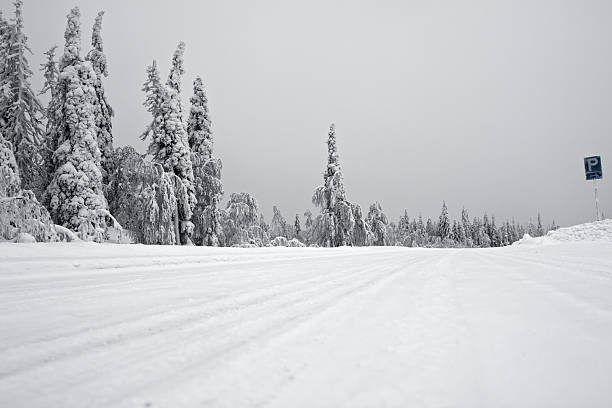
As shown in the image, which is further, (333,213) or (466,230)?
(466,230)

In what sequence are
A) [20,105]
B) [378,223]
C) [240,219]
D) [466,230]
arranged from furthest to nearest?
[466,230]
[378,223]
[240,219]
[20,105]

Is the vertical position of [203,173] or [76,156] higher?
[203,173]

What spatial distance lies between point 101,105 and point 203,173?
671 cm

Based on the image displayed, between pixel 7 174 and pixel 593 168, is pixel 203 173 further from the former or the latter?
pixel 593 168

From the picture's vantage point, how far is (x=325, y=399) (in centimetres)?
74

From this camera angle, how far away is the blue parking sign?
585 inches

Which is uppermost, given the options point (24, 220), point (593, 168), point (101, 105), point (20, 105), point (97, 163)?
point (101, 105)

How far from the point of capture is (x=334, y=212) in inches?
1061

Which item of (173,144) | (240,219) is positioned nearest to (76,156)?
(173,144)

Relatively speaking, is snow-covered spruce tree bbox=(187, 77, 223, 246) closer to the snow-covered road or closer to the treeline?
the treeline

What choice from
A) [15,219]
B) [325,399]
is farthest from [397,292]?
[15,219]

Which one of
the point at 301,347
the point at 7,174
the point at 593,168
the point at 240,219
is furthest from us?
the point at 240,219

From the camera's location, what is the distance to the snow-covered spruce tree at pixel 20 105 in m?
13.2

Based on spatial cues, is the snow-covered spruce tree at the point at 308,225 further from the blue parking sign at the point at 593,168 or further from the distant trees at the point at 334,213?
the blue parking sign at the point at 593,168
